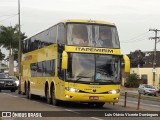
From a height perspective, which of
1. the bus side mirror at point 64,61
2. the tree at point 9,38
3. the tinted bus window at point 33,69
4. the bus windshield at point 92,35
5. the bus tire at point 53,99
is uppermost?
the tree at point 9,38

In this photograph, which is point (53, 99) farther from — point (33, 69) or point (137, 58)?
point (137, 58)

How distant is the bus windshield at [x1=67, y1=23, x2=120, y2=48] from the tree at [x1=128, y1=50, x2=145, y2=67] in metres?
93.8

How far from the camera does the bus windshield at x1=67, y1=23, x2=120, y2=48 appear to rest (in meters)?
22.1

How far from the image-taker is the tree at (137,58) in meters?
121

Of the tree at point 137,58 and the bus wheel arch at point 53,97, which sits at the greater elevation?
the tree at point 137,58

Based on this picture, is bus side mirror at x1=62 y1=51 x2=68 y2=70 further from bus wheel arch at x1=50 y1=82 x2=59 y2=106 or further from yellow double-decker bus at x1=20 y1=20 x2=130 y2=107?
bus wheel arch at x1=50 y1=82 x2=59 y2=106

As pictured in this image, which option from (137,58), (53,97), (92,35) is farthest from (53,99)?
(137,58)

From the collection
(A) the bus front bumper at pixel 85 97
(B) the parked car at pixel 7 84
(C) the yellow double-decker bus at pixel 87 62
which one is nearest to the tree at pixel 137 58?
(B) the parked car at pixel 7 84

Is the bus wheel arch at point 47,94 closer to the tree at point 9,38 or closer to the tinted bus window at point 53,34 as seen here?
the tinted bus window at point 53,34

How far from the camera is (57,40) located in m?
23.4

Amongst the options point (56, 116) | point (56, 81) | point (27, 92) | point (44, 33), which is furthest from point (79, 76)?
point (27, 92)

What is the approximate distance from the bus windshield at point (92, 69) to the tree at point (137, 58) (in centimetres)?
9437

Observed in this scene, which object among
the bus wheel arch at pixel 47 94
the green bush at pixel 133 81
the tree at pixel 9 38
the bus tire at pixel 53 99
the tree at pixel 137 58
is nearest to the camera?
A: the bus tire at pixel 53 99

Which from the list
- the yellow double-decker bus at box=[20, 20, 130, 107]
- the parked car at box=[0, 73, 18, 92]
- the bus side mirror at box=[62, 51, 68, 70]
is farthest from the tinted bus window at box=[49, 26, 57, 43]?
the parked car at box=[0, 73, 18, 92]
